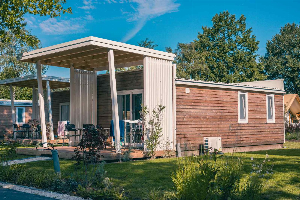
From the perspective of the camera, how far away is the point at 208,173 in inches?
188

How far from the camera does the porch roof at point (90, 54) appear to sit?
995 centimetres

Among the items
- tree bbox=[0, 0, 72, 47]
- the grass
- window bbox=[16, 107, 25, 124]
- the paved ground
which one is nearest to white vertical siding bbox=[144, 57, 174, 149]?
the grass

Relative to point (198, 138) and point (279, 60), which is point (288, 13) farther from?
point (198, 138)

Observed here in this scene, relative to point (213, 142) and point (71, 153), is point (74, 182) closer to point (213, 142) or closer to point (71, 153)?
point (71, 153)

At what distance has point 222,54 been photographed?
36.9m

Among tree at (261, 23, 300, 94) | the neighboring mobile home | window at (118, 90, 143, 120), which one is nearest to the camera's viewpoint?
the neighboring mobile home

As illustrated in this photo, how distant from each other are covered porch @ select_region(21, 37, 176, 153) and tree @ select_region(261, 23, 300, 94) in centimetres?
2944

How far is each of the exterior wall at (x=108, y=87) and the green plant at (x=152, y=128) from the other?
1.46m

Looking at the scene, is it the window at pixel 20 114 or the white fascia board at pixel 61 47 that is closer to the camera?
the white fascia board at pixel 61 47

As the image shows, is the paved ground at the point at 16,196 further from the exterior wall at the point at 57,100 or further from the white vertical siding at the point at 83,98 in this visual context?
the exterior wall at the point at 57,100

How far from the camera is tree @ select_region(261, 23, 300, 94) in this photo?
37812mm

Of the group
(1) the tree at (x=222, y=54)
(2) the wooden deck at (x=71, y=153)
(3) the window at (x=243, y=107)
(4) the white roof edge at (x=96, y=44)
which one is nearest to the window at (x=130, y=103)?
(4) the white roof edge at (x=96, y=44)

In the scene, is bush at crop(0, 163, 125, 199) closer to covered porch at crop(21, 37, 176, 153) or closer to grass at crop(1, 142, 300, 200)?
grass at crop(1, 142, 300, 200)

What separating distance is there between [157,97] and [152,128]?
41.8 inches
